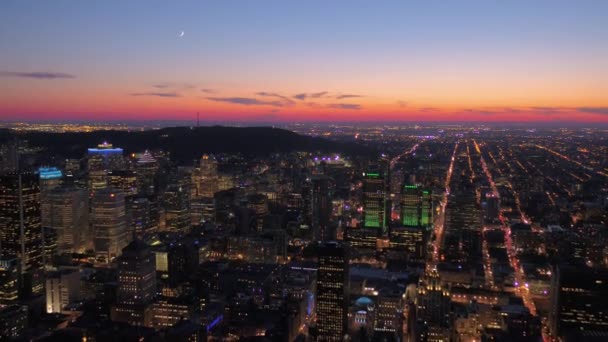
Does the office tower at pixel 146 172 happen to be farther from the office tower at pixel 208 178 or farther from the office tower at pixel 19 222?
the office tower at pixel 19 222

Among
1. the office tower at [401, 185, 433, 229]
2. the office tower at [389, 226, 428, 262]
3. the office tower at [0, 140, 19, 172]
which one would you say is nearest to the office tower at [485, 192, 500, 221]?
the office tower at [401, 185, 433, 229]

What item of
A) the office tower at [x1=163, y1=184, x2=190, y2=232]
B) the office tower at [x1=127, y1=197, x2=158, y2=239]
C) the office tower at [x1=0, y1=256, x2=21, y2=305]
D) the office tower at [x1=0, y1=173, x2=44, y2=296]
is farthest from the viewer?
the office tower at [x1=163, y1=184, x2=190, y2=232]

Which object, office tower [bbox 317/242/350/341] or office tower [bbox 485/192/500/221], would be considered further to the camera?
office tower [bbox 485/192/500/221]

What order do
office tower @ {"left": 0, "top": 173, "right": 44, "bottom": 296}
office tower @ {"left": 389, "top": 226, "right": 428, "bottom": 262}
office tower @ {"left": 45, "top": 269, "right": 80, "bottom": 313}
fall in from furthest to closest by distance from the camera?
1. office tower @ {"left": 389, "top": 226, "right": 428, "bottom": 262}
2. office tower @ {"left": 0, "top": 173, "right": 44, "bottom": 296}
3. office tower @ {"left": 45, "top": 269, "right": 80, "bottom": 313}

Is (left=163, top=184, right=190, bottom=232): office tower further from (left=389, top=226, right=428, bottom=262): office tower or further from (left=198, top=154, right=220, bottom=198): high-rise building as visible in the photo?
(left=389, top=226, right=428, bottom=262): office tower

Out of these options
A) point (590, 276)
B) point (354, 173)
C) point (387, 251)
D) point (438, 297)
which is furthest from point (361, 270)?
point (354, 173)

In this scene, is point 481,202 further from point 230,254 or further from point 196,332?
point 196,332

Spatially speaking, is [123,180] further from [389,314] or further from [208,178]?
[389,314]
